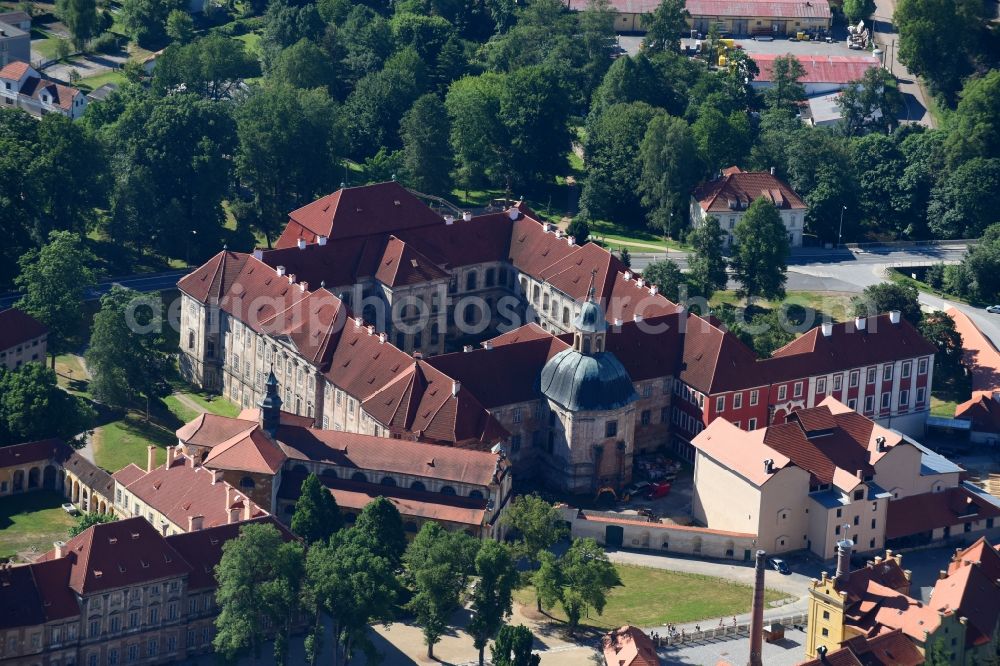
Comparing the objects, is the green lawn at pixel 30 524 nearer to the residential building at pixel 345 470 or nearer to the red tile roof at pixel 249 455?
the residential building at pixel 345 470

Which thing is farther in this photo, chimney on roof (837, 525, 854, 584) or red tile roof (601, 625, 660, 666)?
chimney on roof (837, 525, 854, 584)

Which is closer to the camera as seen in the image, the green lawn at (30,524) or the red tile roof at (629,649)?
the red tile roof at (629,649)

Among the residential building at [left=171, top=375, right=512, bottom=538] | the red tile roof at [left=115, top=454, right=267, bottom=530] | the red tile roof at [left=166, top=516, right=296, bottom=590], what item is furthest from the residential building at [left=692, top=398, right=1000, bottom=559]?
the red tile roof at [left=166, top=516, right=296, bottom=590]

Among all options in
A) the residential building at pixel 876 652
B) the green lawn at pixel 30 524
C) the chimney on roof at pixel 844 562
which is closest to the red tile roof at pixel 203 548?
the green lawn at pixel 30 524

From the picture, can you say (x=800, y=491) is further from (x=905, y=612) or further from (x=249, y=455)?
(x=249, y=455)

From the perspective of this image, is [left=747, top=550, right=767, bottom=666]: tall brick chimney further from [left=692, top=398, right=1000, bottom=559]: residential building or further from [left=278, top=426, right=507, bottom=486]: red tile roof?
[left=278, top=426, right=507, bottom=486]: red tile roof

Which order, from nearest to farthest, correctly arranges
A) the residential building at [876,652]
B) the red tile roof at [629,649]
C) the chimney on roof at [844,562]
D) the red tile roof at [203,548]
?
the residential building at [876,652] < the red tile roof at [629,649] < the red tile roof at [203,548] < the chimney on roof at [844,562]

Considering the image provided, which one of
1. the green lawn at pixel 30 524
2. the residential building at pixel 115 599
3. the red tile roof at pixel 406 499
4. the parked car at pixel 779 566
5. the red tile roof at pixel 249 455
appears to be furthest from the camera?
the parked car at pixel 779 566
